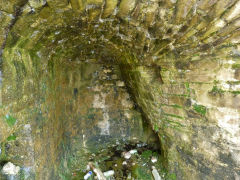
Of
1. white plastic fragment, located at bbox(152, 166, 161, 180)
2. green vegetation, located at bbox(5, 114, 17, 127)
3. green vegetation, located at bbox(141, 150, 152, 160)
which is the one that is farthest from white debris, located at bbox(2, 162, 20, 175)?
green vegetation, located at bbox(141, 150, 152, 160)

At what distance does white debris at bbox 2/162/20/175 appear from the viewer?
59.3 inches

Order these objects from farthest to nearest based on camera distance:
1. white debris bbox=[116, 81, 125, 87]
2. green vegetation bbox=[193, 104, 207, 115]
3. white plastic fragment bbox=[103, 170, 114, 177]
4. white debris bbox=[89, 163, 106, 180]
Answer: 1. white debris bbox=[116, 81, 125, 87]
2. white plastic fragment bbox=[103, 170, 114, 177]
3. white debris bbox=[89, 163, 106, 180]
4. green vegetation bbox=[193, 104, 207, 115]

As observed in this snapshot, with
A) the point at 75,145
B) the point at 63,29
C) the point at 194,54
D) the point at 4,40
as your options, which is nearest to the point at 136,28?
the point at 194,54

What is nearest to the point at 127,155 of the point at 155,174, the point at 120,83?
the point at 155,174

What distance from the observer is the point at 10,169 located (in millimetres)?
1533

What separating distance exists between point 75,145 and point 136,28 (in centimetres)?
300

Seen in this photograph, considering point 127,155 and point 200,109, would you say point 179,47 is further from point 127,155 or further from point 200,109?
point 127,155

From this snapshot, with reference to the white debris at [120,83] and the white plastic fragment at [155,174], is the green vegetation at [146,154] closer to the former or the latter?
the white plastic fragment at [155,174]

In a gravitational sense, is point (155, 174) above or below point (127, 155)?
below

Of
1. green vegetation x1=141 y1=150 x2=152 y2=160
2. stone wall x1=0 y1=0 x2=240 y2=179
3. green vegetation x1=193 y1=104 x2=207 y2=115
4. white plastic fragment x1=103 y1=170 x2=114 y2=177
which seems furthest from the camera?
green vegetation x1=141 y1=150 x2=152 y2=160

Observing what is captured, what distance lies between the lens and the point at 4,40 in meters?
1.24

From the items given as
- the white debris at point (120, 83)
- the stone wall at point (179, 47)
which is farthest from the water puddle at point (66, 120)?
the stone wall at point (179, 47)

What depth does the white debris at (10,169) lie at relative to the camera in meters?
1.51

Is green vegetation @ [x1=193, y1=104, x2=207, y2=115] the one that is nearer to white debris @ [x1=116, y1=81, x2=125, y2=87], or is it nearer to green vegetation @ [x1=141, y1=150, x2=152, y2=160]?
green vegetation @ [x1=141, y1=150, x2=152, y2=160]
